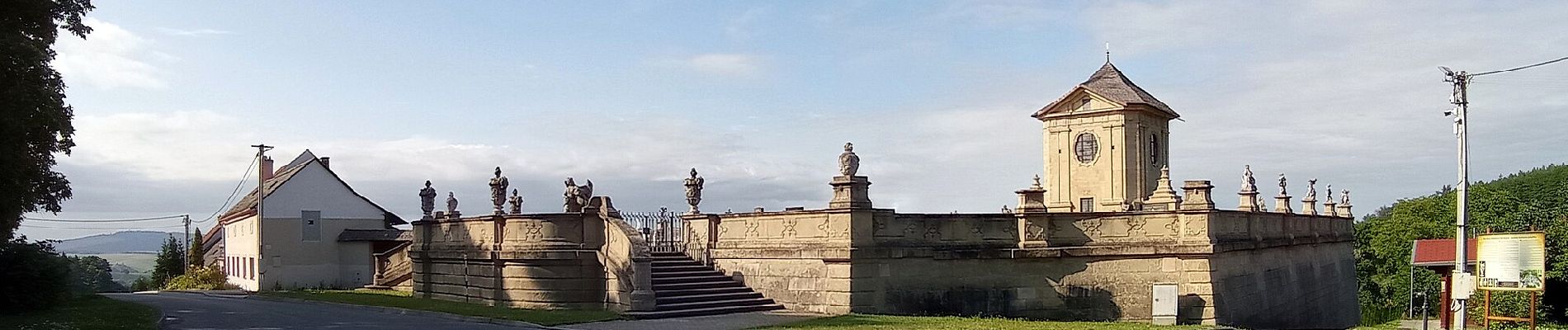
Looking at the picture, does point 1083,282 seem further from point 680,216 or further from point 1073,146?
point 1073,146

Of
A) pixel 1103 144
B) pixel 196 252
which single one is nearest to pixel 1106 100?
pixel 1103 144

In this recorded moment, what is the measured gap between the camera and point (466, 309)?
25609mm

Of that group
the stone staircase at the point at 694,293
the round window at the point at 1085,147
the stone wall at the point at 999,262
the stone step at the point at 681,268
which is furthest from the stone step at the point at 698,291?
the round window at the point at 1085,147

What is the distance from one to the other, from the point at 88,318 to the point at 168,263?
165 feet

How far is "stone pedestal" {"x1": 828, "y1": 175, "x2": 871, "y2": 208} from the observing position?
24.0m

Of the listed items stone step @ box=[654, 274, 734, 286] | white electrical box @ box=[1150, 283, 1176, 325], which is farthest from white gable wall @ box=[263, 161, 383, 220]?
white electrical box @ box=[1150, 283, 1176, 325]

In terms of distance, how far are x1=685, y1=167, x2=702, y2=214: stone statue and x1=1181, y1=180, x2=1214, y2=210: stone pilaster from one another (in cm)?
1185

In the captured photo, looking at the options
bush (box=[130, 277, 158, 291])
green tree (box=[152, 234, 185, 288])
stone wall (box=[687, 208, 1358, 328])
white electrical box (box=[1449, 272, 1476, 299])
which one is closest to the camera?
white electrical box (box=[1449, 272, 1476, 299])

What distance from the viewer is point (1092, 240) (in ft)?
Answer: 83.0

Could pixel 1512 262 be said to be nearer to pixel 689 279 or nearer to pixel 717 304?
pixel 717 304

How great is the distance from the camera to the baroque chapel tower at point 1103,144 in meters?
39.1

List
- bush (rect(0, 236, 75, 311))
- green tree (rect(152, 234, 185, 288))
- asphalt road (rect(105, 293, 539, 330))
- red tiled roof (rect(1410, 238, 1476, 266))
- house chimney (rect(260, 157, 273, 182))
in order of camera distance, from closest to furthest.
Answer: asphalt road (rect(105, 293, 539, 330)), bush (rect(0, 236, 75, 311)), red tiled roof (rect(1410, 238, 1476, 266)), house chimney (rect(260, 157, 273, 182)), green tree (rect(152, 234, 185, 288))

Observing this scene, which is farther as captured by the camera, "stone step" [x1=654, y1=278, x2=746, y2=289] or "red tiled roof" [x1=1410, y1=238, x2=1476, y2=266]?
"red tiled roof" [x1=1410, y1=238, x2=1476, y2=266]

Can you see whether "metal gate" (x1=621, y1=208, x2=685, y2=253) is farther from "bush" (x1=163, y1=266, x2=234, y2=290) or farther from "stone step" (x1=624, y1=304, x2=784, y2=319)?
"bush" (x1=163, y1=266, x2=234, y2=290)
